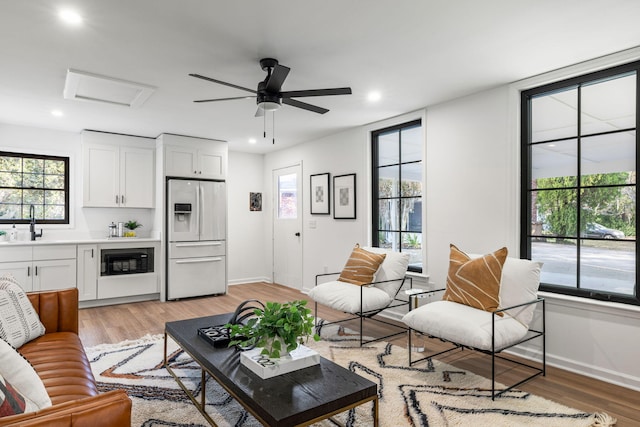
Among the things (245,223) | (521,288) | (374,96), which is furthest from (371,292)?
(245,223)

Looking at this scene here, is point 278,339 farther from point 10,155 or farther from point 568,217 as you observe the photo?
point 10,155

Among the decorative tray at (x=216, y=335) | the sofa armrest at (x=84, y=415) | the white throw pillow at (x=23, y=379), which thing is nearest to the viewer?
the sofa armrest at (x=84, y=415)

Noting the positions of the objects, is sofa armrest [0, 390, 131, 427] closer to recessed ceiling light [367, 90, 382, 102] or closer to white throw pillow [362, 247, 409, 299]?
white throw pillow [362, 247, 409, 299]

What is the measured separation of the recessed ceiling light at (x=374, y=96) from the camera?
365 cm

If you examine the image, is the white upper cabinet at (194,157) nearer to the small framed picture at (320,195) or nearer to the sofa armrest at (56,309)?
the small framed picture at (320,195)

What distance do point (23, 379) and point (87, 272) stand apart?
4088 millimetres

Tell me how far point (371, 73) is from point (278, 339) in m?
2.27

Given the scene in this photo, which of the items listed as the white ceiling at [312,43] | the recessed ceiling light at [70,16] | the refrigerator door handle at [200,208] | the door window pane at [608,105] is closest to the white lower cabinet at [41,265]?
the refrigerator door handle at [200,208]

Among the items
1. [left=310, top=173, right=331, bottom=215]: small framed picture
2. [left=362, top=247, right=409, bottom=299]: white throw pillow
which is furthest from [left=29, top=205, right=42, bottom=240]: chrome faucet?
[left=362, top=247, right=409, bottom=299]: white throw pillow

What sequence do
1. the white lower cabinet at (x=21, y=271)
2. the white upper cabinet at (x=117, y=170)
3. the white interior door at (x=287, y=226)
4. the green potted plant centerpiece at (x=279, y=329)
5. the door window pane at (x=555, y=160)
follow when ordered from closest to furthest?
the green potted plant centerpiece at (x=279, y=329) → the door window pane at (x=555, y=160) → the white lower cabinet at (x=21, y=271) → the white upper cabinet at (x=117, y=170) → the white interior door at (x=287, y=226)

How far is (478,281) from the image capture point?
2.88 meters

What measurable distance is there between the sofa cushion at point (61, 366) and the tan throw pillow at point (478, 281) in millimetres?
2487

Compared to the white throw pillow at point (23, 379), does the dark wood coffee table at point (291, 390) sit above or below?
below

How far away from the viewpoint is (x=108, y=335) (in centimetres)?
379
